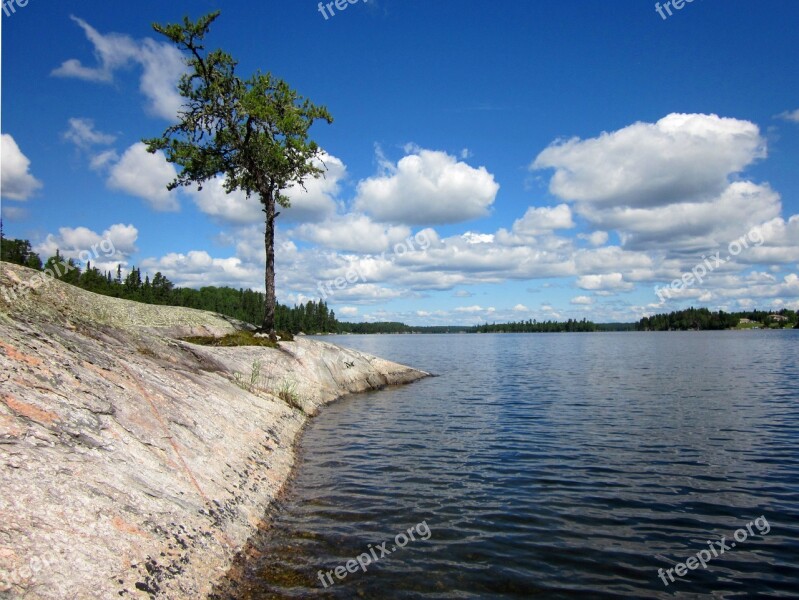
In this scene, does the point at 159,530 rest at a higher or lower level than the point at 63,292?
lower

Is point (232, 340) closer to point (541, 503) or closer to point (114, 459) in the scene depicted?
point (114, 459)

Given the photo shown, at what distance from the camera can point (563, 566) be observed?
8.66 meters

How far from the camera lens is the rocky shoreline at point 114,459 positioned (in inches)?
216

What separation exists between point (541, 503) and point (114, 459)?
932cm

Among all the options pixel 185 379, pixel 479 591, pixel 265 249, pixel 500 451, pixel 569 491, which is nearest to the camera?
pixel 479 591

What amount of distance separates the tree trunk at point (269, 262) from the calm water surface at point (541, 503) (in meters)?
8.19

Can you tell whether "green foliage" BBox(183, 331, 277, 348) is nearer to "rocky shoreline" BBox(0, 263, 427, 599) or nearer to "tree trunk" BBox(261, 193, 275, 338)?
"tree trunk" BBox(261, 193, 275, 338)

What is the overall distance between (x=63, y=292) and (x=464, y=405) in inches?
786

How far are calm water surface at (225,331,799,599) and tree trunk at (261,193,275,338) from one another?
26.9ft

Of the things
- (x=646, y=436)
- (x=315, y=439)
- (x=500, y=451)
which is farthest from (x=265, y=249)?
(x=646, y=436)

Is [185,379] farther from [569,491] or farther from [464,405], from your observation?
[464,405]

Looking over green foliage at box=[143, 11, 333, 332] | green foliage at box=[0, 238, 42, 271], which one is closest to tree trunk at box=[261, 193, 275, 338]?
green foliage at box=[143, 11, 333, 332]

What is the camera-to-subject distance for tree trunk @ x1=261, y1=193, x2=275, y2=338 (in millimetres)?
29438

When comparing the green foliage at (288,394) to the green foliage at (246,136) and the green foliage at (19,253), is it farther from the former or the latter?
the green foliage at (19,253)
